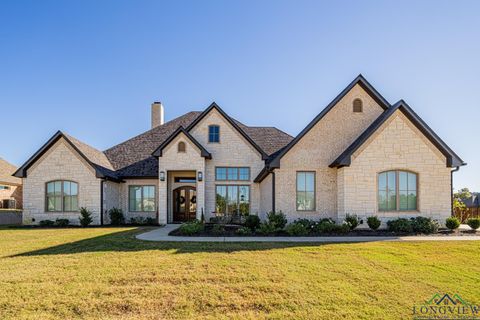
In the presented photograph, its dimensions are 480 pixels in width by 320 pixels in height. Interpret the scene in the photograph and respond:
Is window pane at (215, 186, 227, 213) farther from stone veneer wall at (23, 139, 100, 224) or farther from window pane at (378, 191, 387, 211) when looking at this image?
window pane at (378, 191, 387, 211)

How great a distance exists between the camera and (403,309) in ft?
17.3

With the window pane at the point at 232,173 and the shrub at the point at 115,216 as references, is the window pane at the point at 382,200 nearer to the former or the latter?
the window pane at the point at 232,173

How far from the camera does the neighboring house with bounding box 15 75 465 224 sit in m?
14.2

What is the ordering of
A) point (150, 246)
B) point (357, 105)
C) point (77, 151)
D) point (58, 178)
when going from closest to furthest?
point (150, 246) → point (357, 105) → point (77, 151) → point (58, 178)

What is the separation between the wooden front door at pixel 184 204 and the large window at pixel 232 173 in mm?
2577

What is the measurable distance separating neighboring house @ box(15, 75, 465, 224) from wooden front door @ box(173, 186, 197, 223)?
2.7 inches

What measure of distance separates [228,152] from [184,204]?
16.2 ft

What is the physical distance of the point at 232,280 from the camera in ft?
Answer: 21.7

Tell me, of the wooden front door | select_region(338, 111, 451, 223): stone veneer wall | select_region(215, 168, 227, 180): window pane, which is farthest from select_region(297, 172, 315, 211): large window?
the wooden front door

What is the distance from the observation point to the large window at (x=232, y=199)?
775 inches

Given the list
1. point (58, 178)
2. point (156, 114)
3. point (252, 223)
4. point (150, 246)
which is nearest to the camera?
point (150, 246)

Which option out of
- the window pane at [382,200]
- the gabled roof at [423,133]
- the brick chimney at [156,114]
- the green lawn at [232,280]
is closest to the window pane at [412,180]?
the window pane at [382,200]

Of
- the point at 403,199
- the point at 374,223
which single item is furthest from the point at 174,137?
the point at 403,199

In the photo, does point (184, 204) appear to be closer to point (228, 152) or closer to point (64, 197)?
point (228, 152)
